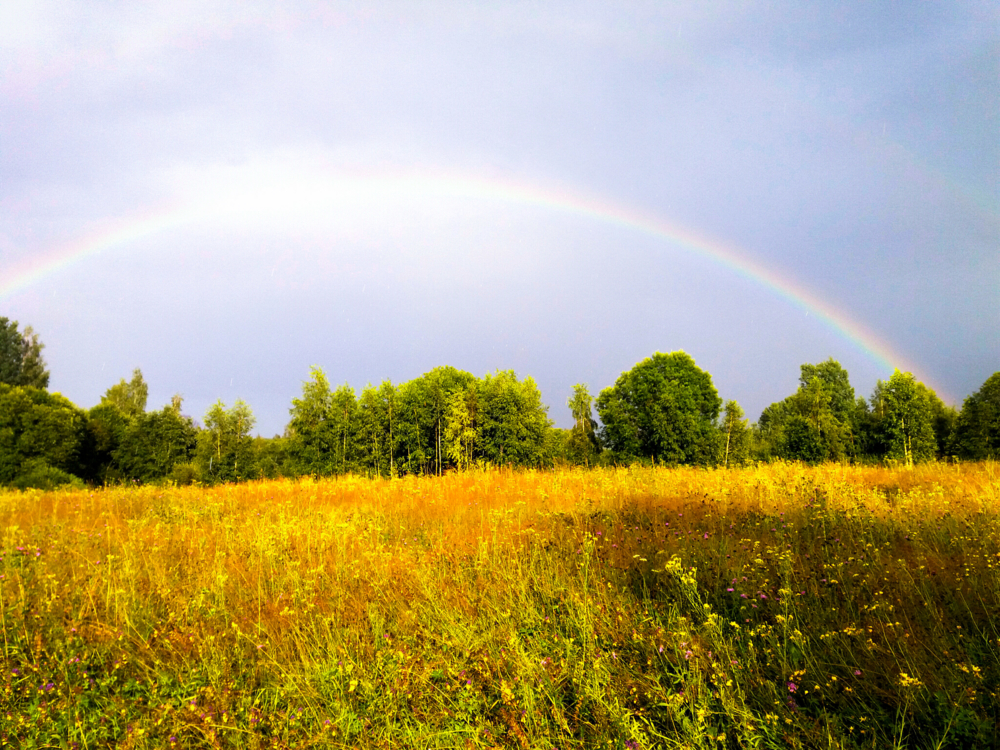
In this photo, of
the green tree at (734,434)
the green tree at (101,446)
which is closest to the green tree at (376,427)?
the green tree at (101,446)

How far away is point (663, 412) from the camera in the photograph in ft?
144

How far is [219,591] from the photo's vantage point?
4.46 meters

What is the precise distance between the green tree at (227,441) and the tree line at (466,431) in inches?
5.1

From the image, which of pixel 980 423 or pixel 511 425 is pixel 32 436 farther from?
pixel 980 423

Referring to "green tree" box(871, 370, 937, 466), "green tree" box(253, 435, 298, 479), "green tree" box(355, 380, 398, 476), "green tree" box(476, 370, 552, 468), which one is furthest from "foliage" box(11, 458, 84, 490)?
"green tree" box(871, 370, 937, 466)

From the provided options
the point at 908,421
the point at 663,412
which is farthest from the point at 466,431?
the point at 908,421

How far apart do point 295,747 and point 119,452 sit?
6067cm

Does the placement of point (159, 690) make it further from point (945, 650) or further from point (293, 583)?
point (945, 650)

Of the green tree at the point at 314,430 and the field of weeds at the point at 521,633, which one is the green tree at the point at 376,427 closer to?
the green tree at the point at 314,430

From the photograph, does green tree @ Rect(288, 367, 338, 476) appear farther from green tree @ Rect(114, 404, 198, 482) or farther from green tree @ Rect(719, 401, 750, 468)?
green tree @ Rect(719, 401, 750, 468)

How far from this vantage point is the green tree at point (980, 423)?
1471 inches

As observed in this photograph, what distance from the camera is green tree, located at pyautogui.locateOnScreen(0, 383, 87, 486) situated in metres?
43.8

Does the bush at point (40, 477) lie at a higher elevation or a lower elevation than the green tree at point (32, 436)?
lower

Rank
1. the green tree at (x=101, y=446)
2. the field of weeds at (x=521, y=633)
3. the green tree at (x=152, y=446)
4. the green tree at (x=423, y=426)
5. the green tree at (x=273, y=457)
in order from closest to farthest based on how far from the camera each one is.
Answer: the field of weeds at (x=521, y=633) < the green tree at (x=273, y=457) < the green tree at (x=423, y=426) < the green tree at (x=152, y=446) < the green tree at (x=101, y=446)
